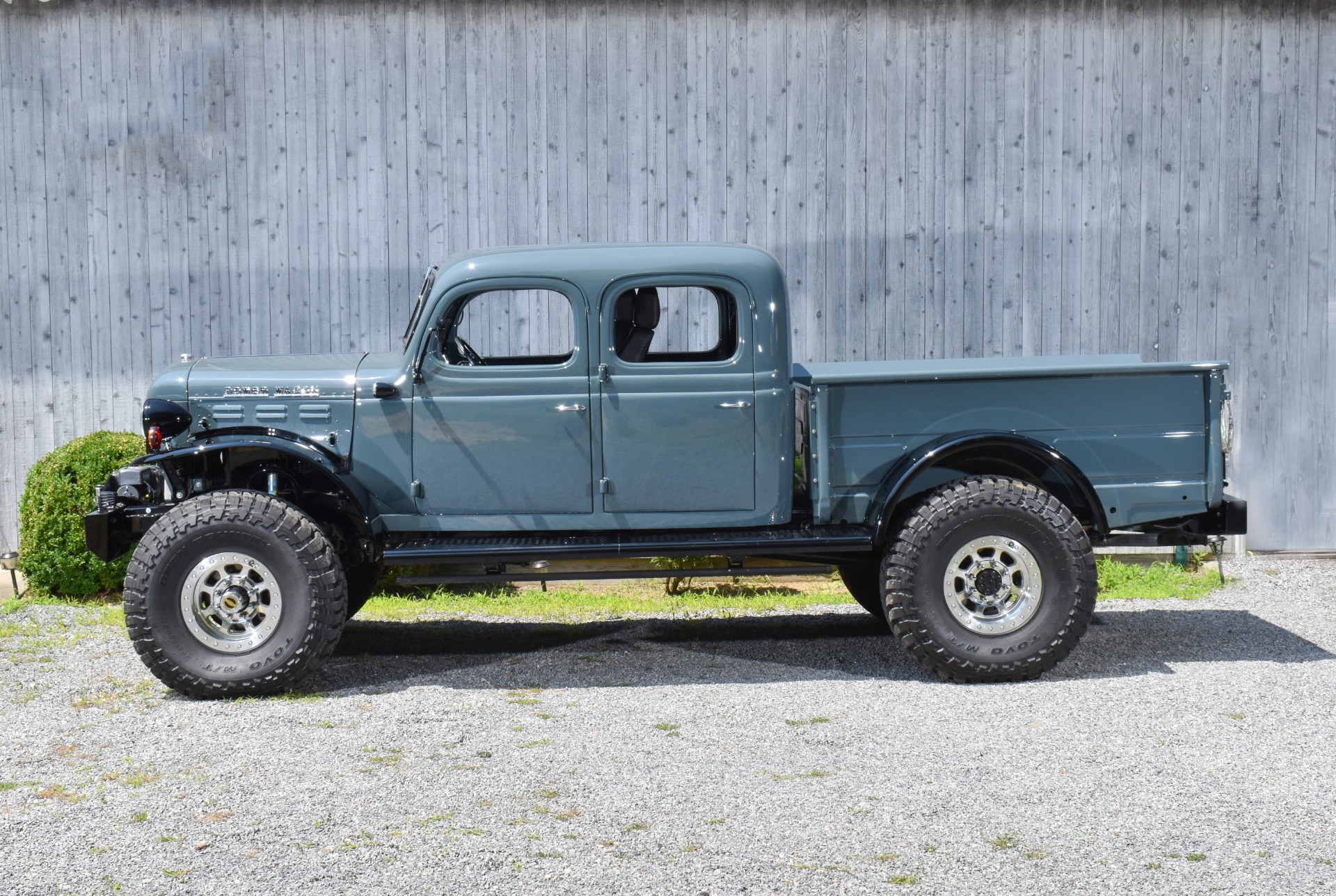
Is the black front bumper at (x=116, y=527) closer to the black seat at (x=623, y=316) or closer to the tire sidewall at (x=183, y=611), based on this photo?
the tire sidewall at (x=183, y=611)

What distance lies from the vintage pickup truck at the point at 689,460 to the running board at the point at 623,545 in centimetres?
2

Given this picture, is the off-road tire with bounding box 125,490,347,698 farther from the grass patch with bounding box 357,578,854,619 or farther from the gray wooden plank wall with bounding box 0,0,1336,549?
the gray wooden plank wall with bounding box 0,0,1336,549

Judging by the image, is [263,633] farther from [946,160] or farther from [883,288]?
[946,160]

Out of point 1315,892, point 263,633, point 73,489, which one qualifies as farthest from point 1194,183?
point 73,489

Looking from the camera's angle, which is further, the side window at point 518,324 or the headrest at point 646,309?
the side window at point 518,324

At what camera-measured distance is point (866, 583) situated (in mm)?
7410

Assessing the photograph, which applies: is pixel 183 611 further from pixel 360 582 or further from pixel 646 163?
pixel 646 163

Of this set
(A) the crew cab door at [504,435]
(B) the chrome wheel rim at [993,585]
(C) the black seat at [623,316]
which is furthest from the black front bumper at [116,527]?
(B) the chrome wheel rim at [993,585]

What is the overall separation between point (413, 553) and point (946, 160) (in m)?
5.12

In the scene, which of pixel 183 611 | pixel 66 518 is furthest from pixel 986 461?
pixel 66 518

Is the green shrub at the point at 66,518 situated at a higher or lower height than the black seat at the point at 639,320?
lower

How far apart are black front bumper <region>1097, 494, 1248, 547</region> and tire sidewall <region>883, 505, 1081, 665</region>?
18.4 inches

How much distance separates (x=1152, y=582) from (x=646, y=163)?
4.67 meters

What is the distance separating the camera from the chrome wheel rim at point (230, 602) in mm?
6023
